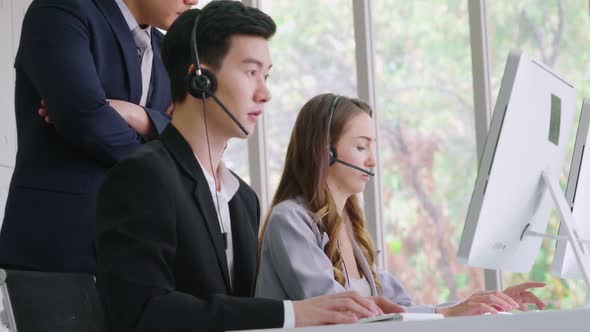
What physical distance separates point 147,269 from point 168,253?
66 mm

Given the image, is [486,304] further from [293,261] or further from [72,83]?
[72,83]

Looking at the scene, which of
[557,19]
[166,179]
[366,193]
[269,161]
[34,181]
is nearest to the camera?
[166,179]

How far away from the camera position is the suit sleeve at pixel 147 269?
1352 millimetres

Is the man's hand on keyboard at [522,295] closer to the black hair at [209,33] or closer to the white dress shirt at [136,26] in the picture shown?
the black hair at [209,33]

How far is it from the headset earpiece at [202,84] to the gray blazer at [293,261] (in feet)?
1.67

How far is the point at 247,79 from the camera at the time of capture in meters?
1.72

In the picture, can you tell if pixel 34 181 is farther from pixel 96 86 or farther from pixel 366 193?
pixel 366 193

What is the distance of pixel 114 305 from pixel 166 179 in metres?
0.24

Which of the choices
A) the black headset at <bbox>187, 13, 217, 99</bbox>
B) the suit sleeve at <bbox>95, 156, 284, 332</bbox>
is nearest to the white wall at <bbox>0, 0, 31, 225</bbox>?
the black headset at <bbox>187, 13, 217, 99</bbox>

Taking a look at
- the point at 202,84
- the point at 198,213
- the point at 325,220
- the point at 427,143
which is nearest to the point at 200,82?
the point at 202,84

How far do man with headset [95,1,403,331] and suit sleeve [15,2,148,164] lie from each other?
0.22 m

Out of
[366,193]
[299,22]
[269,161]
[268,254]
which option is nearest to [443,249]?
[366,193]

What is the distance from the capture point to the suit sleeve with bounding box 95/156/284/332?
1.35 meters

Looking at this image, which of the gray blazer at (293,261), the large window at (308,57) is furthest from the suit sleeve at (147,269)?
the large window at (308,57)
